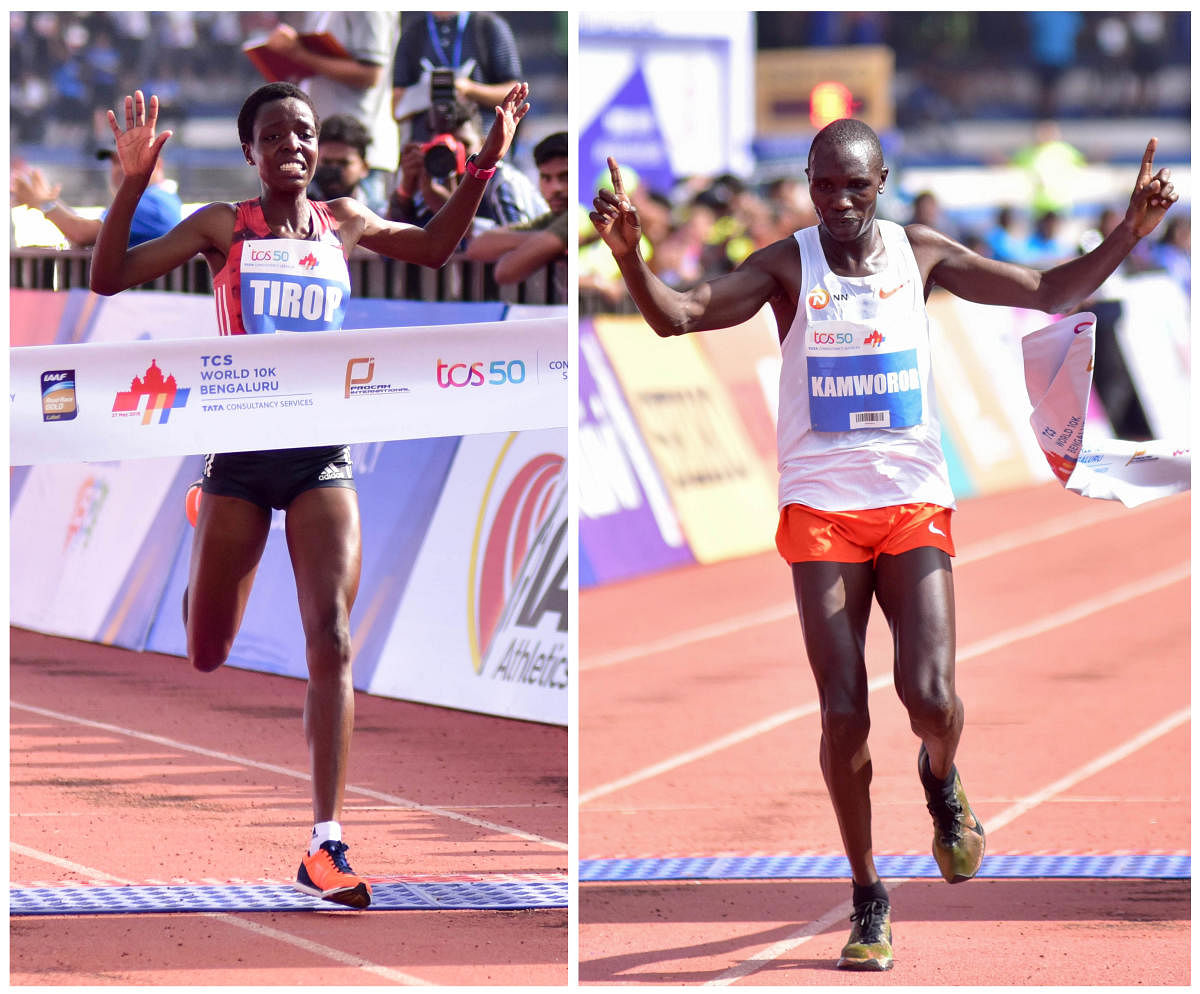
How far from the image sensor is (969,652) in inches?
419

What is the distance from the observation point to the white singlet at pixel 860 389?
4883mm

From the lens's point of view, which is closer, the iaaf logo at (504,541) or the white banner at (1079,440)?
the white banner at (1079,440)

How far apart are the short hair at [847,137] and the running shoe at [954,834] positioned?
160cm

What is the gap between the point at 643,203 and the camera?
52.4 ft

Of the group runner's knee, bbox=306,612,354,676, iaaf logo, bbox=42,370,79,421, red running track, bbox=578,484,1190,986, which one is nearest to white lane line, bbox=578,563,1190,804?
red running track, bbox=578,484,1190,986

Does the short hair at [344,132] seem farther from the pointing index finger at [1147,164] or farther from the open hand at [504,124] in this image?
the pointing index finger at [1147,164]

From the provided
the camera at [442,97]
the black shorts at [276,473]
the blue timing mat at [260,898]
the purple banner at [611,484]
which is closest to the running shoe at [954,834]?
the blue timing mat at [260,898]

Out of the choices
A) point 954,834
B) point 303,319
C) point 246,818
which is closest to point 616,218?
point 303,319

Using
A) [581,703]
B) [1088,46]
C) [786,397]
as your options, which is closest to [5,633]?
[786,397]

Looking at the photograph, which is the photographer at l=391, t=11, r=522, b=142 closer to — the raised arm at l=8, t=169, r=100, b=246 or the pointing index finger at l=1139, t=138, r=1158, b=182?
the raised arm at l=8, t=169, r=100, b=246

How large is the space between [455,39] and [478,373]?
12.7ft

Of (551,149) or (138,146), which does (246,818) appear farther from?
(551,149)

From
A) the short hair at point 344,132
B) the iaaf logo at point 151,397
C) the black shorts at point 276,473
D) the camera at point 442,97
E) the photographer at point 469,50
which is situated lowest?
the black shorts at point 276,473

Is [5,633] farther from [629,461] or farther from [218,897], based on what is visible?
[629,461]
